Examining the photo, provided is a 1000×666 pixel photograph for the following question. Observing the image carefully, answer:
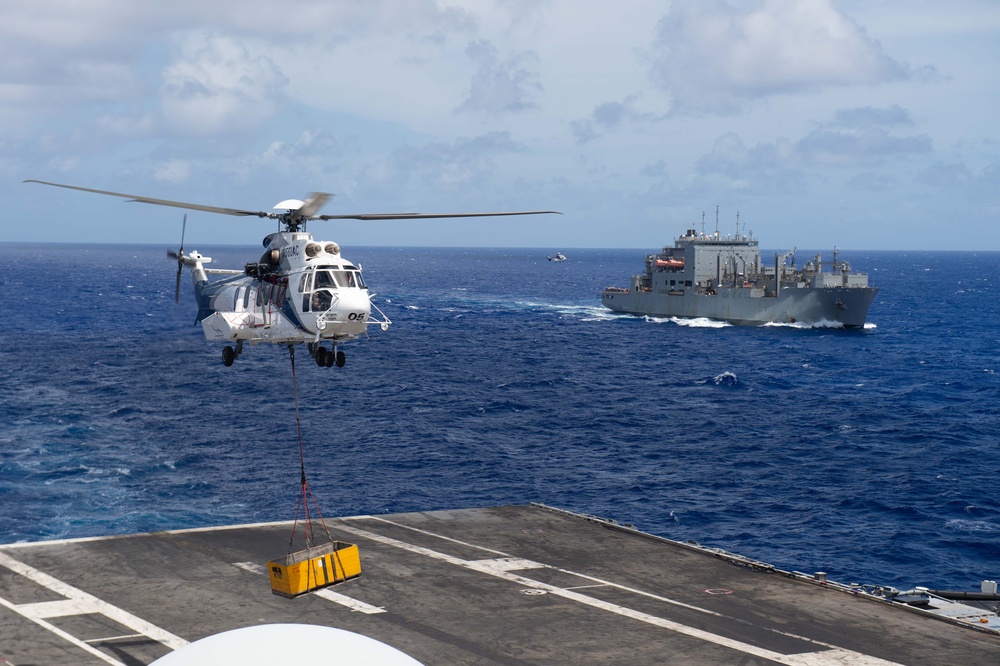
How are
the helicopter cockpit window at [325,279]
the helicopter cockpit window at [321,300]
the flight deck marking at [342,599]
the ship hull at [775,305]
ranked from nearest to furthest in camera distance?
the helicopter cockpit window at [321,300] → the helicopter cockpit window at [325,279] → the flight deck marking at [342,599] → the ship hull at [775,305]

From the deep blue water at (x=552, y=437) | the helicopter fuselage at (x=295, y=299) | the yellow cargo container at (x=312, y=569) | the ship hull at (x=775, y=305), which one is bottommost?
the deep blue water at (x=552, y=437)

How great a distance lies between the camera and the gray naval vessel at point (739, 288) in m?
115

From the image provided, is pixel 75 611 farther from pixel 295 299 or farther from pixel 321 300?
pixel 321 300

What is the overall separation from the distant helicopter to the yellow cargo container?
4.58 meters

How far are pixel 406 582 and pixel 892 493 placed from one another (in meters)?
30.2

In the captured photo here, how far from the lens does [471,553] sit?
32.2m

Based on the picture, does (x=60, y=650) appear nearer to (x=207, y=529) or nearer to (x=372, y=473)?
(x=207, y=529)

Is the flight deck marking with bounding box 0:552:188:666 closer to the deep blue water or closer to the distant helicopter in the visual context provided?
the distant helicopter

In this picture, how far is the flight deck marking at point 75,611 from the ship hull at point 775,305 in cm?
9958

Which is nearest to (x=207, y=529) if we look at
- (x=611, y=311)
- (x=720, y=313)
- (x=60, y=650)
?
(x=60, y=650)

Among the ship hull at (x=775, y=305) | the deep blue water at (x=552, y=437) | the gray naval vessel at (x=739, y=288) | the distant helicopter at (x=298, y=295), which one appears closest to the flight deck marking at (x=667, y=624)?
the distant helicopter at (x=298, y=295)

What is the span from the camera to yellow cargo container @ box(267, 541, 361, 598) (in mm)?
22781

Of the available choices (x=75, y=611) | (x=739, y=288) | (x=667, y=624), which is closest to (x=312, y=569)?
(x=75, y=611)

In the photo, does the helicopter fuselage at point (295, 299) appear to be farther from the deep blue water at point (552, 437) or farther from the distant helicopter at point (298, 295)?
the deep blue water at point (552, 437)
